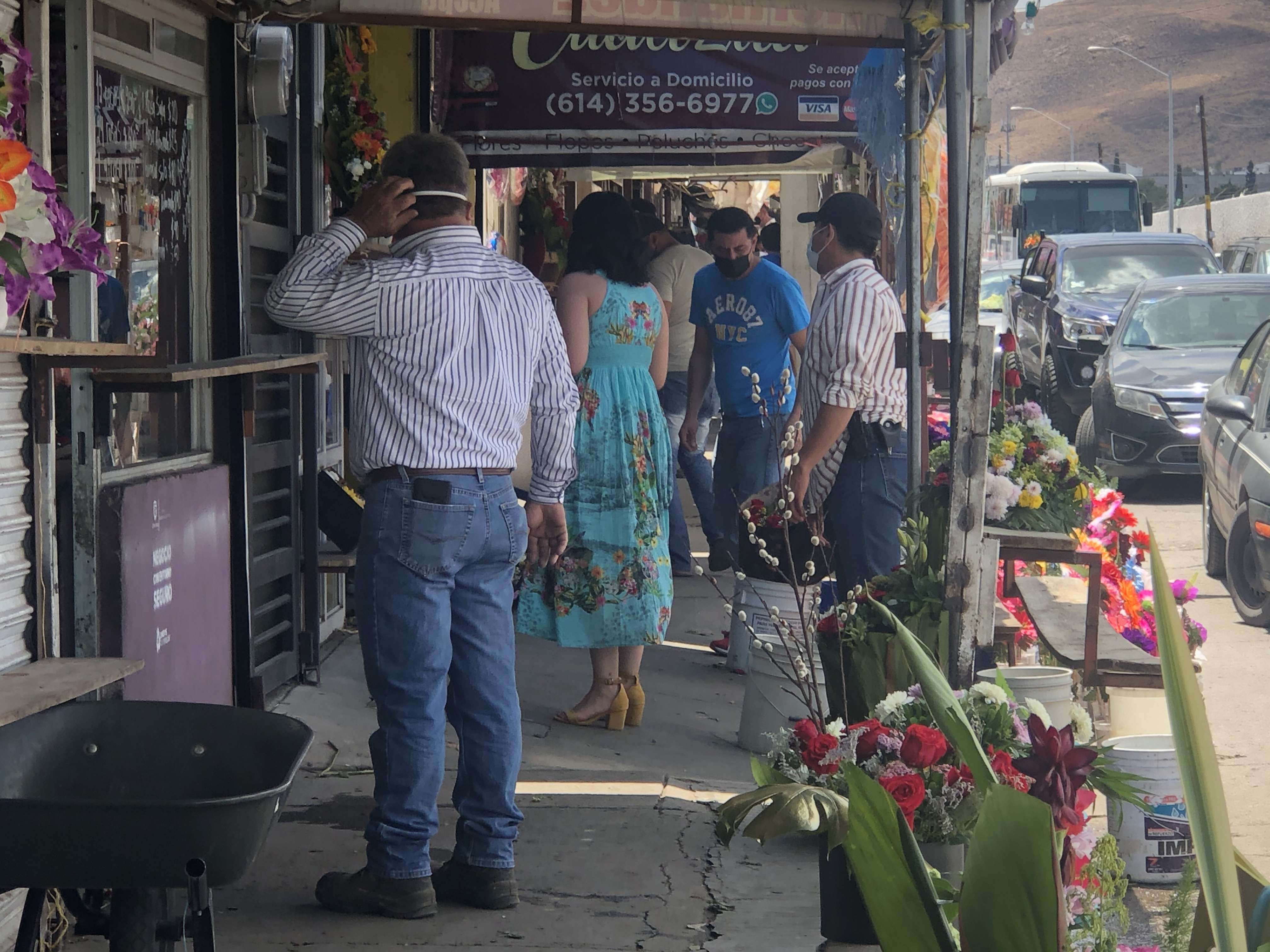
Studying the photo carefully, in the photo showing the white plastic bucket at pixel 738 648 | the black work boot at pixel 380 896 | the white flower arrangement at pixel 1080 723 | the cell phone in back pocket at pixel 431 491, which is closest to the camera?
the white flower arrangement at pixel 1080 723

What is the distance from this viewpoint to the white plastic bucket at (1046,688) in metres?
4.38

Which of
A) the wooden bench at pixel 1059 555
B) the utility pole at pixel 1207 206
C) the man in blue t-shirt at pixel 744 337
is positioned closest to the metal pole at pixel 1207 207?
the utility pole at pixel 1207 206

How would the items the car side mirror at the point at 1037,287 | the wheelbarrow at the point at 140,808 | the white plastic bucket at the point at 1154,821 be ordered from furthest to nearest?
the car side mirror at the point at 1037,287 → the white plastic bucket at the point at 1154,821 → the wheelbarrow at the point at 140,808

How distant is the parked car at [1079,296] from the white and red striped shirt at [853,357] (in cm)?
1056

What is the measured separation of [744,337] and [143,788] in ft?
14.2

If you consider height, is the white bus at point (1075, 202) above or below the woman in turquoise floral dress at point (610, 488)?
above

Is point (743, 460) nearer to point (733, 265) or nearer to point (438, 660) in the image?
point (733, 265)

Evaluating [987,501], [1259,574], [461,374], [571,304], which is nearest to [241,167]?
[571,304]

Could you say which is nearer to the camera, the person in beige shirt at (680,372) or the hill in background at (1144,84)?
the person in beige shirt at (680,372)

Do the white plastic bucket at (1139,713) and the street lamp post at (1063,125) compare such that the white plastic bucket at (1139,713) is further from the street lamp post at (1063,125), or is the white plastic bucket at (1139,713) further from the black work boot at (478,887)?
the street lamp post at (1063,125)

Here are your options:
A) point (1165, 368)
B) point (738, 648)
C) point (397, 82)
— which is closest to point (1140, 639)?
point (738, 648)

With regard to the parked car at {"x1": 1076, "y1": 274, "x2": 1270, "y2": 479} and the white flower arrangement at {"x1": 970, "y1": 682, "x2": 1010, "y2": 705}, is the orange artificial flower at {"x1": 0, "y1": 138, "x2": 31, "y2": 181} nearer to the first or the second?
the white flower arrangement at {"x1": 970, "y1": 682, "x2": 1010, "y2": 705}

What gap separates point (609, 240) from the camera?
550 centimetres

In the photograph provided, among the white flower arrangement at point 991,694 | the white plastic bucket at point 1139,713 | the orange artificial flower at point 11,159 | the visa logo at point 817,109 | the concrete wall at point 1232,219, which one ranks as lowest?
the white plastic bucket at point 1139,713
